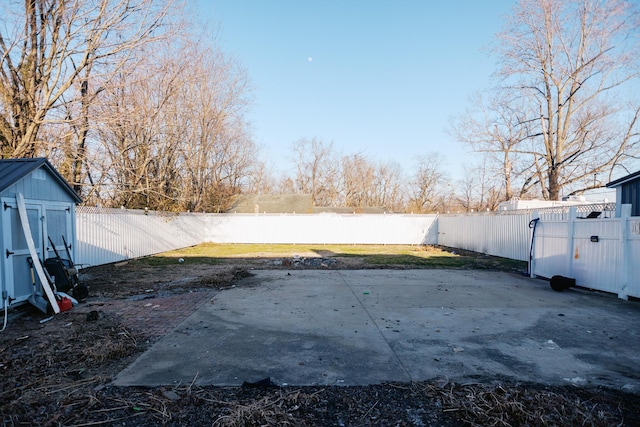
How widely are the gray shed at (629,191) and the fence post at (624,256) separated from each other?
1154mm

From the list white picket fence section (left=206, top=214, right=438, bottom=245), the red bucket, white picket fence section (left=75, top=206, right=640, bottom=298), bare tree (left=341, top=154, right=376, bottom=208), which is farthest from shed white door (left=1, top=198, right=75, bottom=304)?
bare tree (left=341, top=154, right=376, bottom=208)

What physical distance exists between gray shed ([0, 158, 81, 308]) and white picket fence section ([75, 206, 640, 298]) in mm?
4014

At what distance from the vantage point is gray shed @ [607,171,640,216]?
25.1 ft

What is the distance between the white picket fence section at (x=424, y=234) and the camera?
721 cm

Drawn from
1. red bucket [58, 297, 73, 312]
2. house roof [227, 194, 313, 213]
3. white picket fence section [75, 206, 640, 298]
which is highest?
house roof [227, 194, 313, 213]

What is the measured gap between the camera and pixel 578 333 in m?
4.90

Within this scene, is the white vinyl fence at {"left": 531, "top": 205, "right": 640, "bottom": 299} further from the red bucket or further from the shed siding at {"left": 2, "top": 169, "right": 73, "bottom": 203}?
the shed siding at {"left": 2, "top": 169, "right": 73, "bottom": 203}

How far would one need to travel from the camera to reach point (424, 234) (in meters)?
22.5

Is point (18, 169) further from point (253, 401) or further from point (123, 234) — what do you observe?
point (123, 234)

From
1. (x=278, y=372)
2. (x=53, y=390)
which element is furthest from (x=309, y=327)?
(x=53, y=390)

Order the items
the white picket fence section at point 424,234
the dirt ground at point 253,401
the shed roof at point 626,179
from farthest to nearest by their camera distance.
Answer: the shed roof at point 626,179 < the white picket fence section at point 424,234 < the dirt ground at point 253,401

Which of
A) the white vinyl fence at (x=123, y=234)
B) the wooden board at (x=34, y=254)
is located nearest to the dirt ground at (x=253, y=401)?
the wooden board at (x=34, y=254)

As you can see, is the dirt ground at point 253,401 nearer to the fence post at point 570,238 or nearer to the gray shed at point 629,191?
the fence post at point 570,238

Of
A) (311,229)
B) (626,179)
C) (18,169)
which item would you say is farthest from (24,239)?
(311,229)
